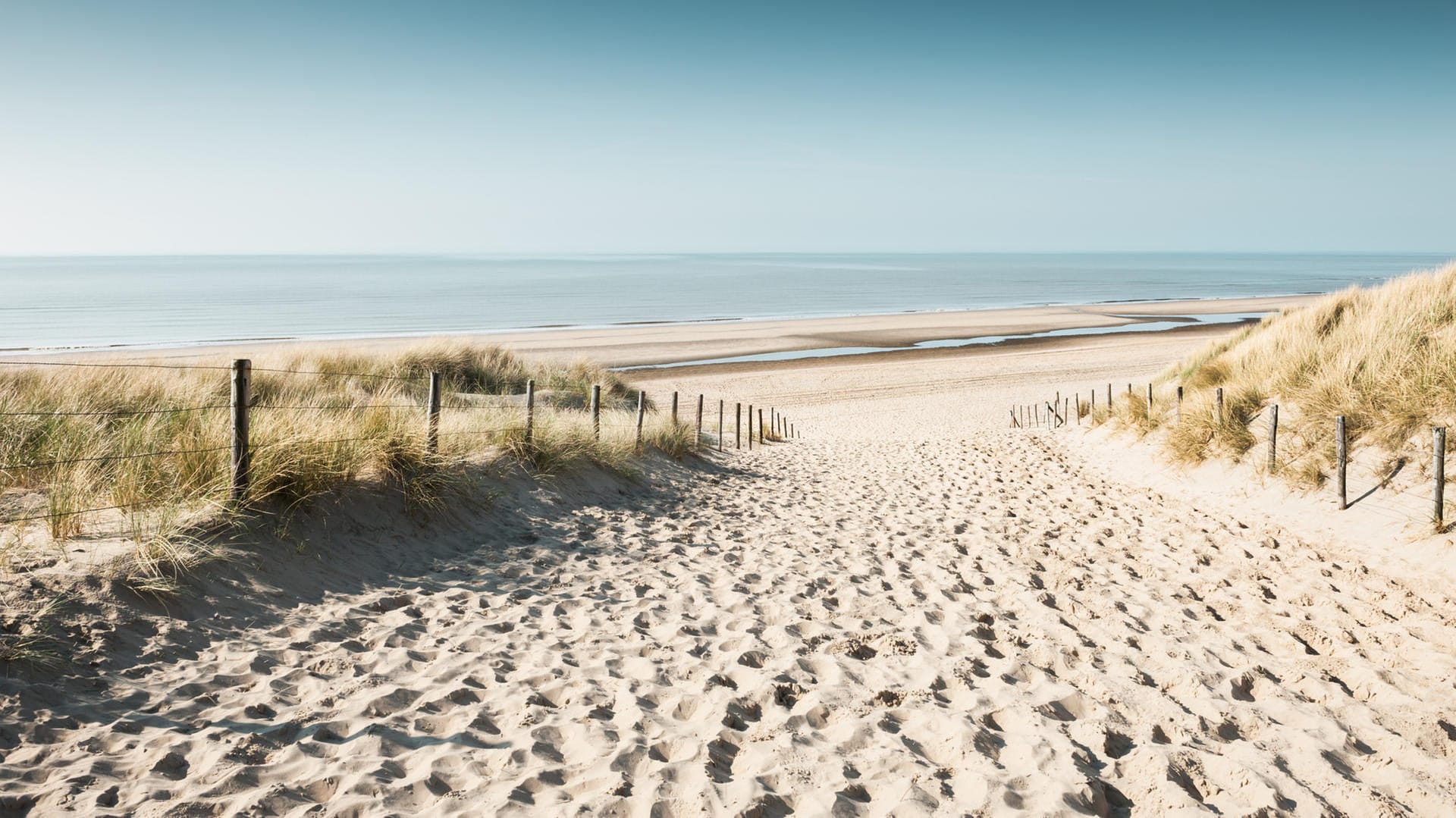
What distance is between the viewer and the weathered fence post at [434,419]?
317 inches

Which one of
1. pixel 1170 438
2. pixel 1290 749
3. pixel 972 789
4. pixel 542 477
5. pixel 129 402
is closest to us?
pixel 972 789

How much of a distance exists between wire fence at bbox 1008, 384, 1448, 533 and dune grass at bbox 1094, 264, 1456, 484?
2 cm

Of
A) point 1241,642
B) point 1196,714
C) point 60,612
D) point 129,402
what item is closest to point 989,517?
point 1241,642

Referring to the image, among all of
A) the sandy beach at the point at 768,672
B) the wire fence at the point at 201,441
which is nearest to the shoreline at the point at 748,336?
the wire fence at the point at 201,441

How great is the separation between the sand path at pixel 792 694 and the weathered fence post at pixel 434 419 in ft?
4.35

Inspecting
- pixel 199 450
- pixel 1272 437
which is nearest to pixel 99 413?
pixel 199 450

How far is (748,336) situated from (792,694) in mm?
44220

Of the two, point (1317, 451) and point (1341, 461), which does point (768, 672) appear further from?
point (1317, 451)

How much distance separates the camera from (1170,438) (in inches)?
485

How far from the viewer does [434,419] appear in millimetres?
8461

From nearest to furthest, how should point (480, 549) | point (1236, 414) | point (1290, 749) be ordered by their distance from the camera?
point (1290, 749) → point (480, 549) → point (1236, 414)

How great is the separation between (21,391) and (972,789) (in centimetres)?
1207

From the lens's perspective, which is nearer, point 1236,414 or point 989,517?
point 989,517

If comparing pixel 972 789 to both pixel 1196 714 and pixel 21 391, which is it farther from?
pixel 21 391
